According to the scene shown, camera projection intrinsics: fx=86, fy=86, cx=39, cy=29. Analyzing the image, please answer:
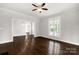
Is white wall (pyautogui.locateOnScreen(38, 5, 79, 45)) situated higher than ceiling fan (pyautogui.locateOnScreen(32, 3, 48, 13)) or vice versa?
ceiling fan (pyautogui.locateOnScreen(32, 3, 48, 13))

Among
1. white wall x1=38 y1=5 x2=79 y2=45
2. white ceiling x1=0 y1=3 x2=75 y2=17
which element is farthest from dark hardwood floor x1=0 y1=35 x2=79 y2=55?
white ceiling x1=0 y1=3 x2=75 y2=17

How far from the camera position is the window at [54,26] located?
1.65m

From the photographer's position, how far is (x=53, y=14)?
1650mm

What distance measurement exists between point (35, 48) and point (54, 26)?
0.56 meters

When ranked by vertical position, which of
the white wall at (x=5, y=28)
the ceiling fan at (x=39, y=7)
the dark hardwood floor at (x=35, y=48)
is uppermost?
the ceiling fan at (x=39, y=7)

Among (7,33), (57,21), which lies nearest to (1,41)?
(7,33)

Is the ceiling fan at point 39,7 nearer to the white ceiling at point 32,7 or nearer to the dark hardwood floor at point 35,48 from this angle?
the white ceiling at point 32,7

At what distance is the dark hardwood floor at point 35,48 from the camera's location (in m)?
1.61

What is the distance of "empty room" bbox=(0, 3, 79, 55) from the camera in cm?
160

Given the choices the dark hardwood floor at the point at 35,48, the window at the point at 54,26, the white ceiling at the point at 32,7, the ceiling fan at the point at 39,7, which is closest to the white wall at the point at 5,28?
the dark hardwood floor at the point at 35,48

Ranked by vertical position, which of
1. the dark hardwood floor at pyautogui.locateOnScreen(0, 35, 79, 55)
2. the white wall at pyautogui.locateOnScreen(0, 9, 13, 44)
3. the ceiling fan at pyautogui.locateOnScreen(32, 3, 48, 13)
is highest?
the ceiling fan at pyautogui.locateOnScreen(32, 3, 48, 13)

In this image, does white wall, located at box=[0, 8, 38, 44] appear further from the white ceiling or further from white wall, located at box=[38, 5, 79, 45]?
white wall, located at box=[38, 5, 79, 45]

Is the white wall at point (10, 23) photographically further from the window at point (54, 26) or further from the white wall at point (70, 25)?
the white wall at point (70, 25)

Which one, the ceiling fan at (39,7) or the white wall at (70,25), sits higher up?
the ceiling fan at (39,7)
